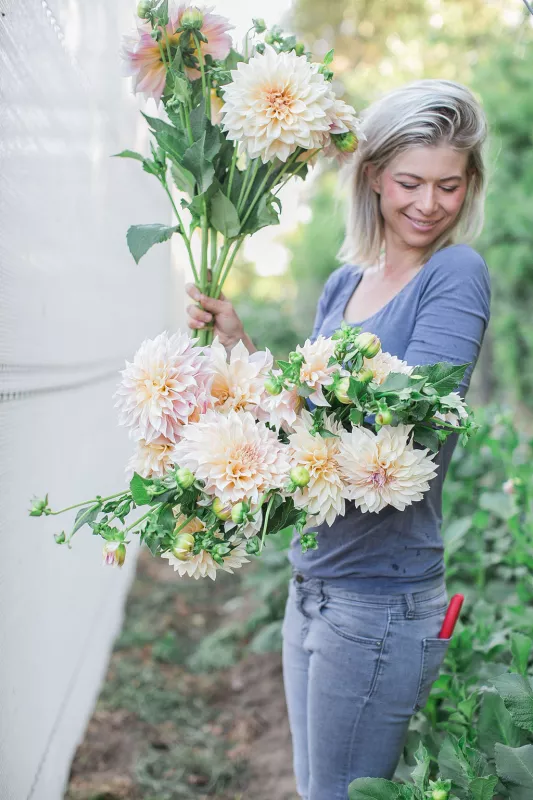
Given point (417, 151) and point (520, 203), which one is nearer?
point (417, 151)

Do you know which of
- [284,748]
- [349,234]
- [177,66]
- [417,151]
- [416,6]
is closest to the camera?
[177,66]

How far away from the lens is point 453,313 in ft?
4.41

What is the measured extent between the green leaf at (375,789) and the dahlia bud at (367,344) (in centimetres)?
73

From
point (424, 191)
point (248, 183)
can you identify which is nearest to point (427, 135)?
point (424, 191)

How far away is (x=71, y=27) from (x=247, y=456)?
52.4 inches

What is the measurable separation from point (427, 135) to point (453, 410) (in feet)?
1.88

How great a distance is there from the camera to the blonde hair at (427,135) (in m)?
1.45

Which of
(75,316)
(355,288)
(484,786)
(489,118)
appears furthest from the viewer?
(489,118)

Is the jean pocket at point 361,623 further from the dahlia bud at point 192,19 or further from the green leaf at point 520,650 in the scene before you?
the dahlia bud at point 192,19

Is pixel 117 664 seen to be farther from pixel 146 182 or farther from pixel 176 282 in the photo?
pixel 176 282

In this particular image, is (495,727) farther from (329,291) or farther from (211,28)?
(211,28)

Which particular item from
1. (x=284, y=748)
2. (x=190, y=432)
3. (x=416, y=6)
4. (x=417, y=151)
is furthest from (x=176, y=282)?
(x=416, y=6)

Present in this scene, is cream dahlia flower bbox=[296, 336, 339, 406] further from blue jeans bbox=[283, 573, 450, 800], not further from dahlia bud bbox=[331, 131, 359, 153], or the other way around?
blue jeans bbox=[283, 573, 450, 800]

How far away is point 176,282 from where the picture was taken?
5348 millimetres
